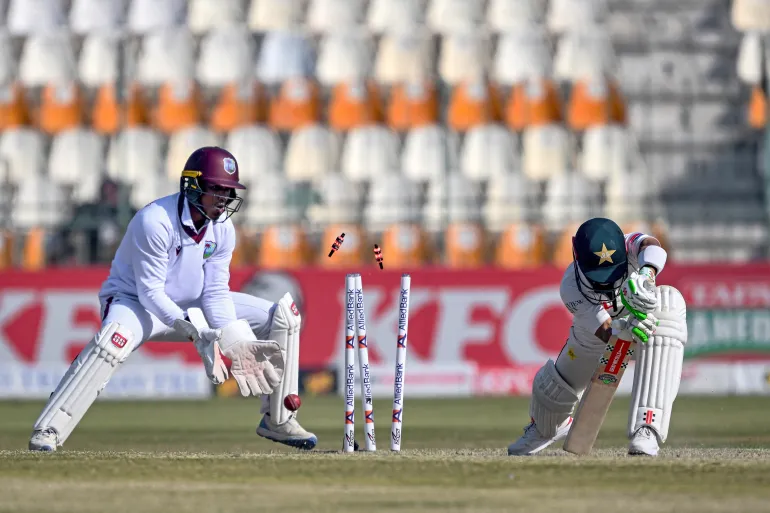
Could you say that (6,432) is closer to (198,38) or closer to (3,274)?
(3,274)

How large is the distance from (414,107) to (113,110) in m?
4.49

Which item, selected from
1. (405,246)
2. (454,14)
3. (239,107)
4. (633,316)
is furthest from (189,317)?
(454,14)

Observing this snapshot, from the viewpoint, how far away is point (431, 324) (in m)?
16.7

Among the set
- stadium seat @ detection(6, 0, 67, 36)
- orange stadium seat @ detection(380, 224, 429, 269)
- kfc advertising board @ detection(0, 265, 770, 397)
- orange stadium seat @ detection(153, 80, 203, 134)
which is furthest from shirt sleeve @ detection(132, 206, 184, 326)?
stadium seat @ detection(6, 0, 67, 36)

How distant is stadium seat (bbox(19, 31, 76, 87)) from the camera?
20234mm

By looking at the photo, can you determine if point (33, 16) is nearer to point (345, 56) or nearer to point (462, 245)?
point (345, 56)

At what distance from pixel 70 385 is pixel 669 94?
1350 cm

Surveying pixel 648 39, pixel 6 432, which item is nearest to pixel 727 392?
pixel 648 39

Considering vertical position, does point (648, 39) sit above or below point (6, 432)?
above

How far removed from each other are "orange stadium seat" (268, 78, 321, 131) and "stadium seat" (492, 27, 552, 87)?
8.86 ft

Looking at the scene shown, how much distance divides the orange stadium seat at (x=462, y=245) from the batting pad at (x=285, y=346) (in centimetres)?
921

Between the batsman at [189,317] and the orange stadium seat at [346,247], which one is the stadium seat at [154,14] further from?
the batsman at [189,317]

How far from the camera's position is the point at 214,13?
2069 cm

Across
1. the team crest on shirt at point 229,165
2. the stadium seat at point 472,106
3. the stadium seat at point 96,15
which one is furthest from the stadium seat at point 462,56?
the team crest on shirt at point 229,165
